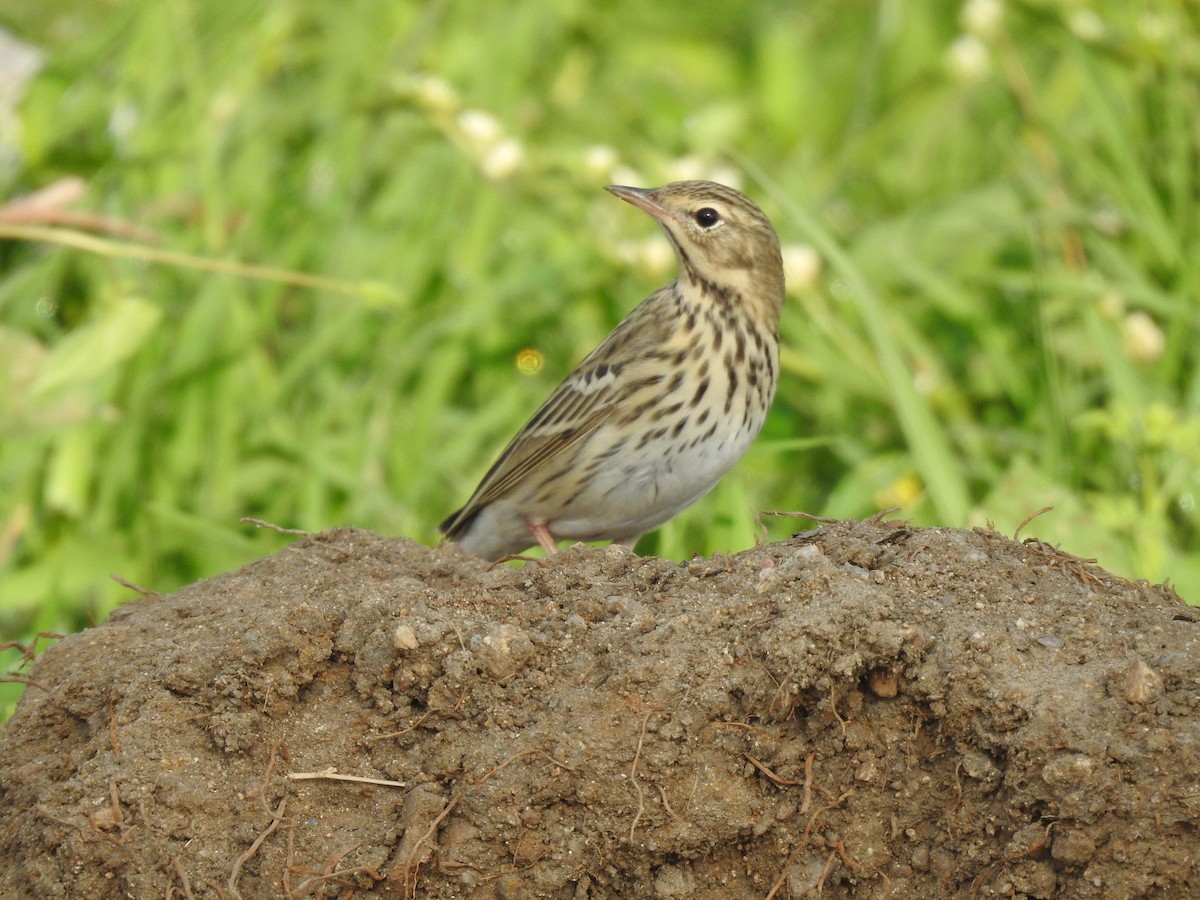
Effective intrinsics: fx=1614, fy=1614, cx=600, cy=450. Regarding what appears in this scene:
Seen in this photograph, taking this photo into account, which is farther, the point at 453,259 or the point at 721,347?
the point at 453,259

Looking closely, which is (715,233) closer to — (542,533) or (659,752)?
(542,533)

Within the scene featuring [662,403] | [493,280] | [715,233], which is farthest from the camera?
[493,280]

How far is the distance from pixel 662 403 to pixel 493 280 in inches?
110

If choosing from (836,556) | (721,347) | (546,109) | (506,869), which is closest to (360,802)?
(506,869)

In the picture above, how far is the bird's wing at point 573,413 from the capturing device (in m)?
4.92

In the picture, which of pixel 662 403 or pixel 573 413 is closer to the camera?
pixel 662 403

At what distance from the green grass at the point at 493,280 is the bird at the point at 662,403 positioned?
21cm

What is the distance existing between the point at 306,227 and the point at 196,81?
864mm

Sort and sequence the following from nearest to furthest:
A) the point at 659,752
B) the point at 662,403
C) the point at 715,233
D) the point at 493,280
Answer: the point at 659,752
the point at 662,403
the point at 715,233
the point at 493,280

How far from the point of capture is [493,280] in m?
7.42

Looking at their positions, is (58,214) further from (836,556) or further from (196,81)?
(836,556)

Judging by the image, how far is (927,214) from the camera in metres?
7.59

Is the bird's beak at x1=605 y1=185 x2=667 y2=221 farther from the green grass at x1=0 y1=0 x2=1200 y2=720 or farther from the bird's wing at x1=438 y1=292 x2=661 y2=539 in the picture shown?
the green grass at x1=0 y1=0 x2=1200 y2=720

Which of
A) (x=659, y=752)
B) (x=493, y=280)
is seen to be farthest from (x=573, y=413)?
(x=493, y=280)
